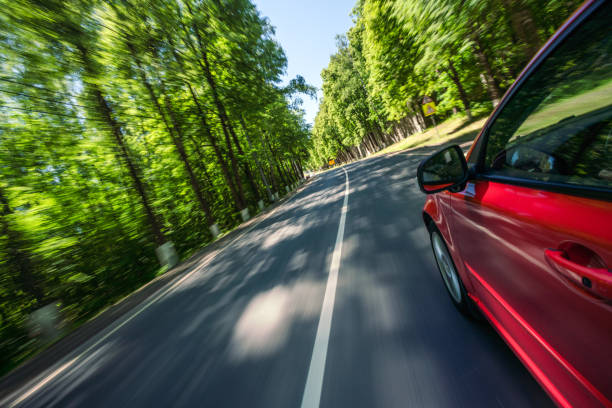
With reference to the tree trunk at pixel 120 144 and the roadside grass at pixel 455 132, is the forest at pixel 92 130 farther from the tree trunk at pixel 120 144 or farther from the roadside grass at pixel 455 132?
the roadside grass at pixel 455 132

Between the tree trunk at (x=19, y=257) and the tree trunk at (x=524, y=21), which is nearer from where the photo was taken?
the tree trunk at (x=524, y=21)

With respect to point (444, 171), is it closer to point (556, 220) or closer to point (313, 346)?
point (556, 220)

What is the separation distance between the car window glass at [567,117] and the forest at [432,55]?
203 inches

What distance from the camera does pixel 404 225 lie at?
4980 mm

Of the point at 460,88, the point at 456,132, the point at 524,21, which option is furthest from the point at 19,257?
the point at 460,88

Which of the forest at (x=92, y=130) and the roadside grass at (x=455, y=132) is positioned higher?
the forest at (x=92, y=130)

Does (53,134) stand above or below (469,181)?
above

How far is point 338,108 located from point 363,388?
1913 inches

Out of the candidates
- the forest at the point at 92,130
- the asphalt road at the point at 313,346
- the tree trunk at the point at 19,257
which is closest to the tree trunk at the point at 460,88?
the forest at the point at 92,130

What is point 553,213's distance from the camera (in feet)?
3.32

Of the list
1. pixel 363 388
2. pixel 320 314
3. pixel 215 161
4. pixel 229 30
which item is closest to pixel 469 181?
pixel 363 388

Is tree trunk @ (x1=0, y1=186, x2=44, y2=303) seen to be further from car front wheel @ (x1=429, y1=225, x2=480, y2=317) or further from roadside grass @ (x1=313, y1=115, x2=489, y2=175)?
roadside grass @ (x1=313, y1=115, x2=489, y2=175)

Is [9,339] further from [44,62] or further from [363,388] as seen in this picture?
[363,388]

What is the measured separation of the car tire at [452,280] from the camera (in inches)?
82.3
